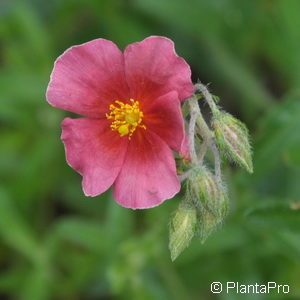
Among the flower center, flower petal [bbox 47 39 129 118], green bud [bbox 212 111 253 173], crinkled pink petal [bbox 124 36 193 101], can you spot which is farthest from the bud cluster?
flower petal [bbox 47 39 129 118]

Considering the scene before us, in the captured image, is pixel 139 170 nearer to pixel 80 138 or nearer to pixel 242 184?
pixel 80 138

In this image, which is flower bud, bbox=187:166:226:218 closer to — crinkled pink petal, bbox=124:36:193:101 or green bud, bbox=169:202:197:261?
green bud, bbox=169:202:197:261

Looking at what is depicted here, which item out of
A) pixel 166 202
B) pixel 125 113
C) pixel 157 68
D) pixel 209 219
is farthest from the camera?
pixel 166 202

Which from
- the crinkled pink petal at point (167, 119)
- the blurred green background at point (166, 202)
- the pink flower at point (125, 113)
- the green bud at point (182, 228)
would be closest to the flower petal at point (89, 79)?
the pink flower at point (125, 113)

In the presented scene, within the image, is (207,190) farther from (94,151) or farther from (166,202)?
(166,202)

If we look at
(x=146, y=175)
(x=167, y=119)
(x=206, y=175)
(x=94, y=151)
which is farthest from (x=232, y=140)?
(x=94, y=151)

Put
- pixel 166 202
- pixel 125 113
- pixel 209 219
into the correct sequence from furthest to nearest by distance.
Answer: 1. pixel 166 202
2. pixel 125 113
3. pixel 209 219

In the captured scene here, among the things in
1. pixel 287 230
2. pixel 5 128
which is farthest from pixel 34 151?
pixel 287 230

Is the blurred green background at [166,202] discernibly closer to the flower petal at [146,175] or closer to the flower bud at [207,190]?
the flower bud at [207,190]
